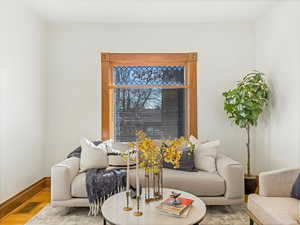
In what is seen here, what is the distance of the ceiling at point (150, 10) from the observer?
10.6ft

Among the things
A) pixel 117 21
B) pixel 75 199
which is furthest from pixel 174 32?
pixel 75 199

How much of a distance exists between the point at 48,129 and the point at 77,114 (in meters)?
0.55

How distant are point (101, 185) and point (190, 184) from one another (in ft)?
3.47

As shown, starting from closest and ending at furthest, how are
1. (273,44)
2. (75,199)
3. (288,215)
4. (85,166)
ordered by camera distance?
(288,215), (75,199), (85,166), (273,44)

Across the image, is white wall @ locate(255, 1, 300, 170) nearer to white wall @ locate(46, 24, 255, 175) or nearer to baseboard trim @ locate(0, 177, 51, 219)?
white wall @ locate(46, 24, 255, 175)

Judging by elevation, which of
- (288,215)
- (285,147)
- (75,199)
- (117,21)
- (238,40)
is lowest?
(75,199)

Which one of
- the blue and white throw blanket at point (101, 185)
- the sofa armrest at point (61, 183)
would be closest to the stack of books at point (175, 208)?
the blue and white throw blanket at point (101, 185)

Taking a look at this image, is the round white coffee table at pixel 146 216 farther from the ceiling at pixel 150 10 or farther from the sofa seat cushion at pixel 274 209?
the ceiling at pixel 150 10

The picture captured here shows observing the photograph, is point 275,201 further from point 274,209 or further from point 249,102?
point 249,102

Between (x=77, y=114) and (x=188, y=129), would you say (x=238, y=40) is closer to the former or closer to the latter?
(x=188, y=129)

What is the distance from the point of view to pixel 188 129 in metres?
3.91

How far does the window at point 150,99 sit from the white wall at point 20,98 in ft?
3.84

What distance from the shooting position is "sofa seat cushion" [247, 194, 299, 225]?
1.71m

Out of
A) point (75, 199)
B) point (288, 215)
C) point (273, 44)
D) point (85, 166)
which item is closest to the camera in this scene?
point (288, 215)
